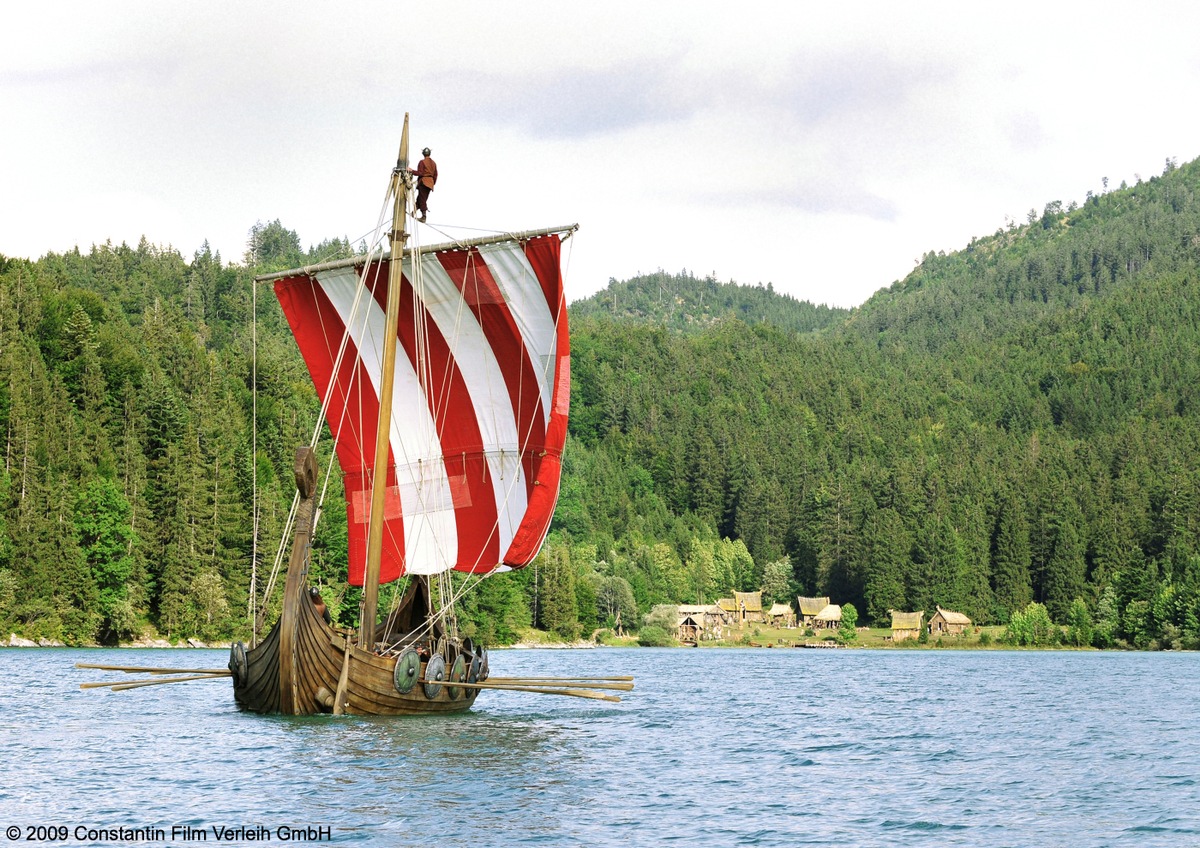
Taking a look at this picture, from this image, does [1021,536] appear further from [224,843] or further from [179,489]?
[224,843]

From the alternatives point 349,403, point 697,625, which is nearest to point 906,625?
point 697,625

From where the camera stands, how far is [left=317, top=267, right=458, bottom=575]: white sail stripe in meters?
42.9

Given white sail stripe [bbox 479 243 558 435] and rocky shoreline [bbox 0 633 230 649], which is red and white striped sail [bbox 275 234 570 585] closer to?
white sail stripe [bbox 479 243 558 435]

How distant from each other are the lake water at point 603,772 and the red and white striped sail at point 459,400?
5.67 meters

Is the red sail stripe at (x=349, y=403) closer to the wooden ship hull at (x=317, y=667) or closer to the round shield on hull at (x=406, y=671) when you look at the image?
the wooden ship hull at (x=317, y=667)

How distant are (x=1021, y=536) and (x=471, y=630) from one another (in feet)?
333

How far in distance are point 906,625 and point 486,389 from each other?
14317 cm

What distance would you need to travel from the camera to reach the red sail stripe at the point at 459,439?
42594 mm

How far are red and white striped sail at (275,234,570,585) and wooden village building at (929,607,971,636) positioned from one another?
14102 centimetres

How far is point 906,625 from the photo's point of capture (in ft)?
581

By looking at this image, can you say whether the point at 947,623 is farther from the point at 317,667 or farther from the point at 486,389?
the point at 317,667

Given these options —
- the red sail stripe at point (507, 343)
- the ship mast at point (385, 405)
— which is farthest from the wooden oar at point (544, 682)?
the red sail stripe at point (507, 343)

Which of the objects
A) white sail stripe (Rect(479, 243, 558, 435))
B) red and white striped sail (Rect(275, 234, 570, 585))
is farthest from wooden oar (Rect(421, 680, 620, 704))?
white sail stripe (Rect(479, 243, 558, 435))

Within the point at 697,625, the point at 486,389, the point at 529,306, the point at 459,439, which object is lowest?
the point at 697,625
